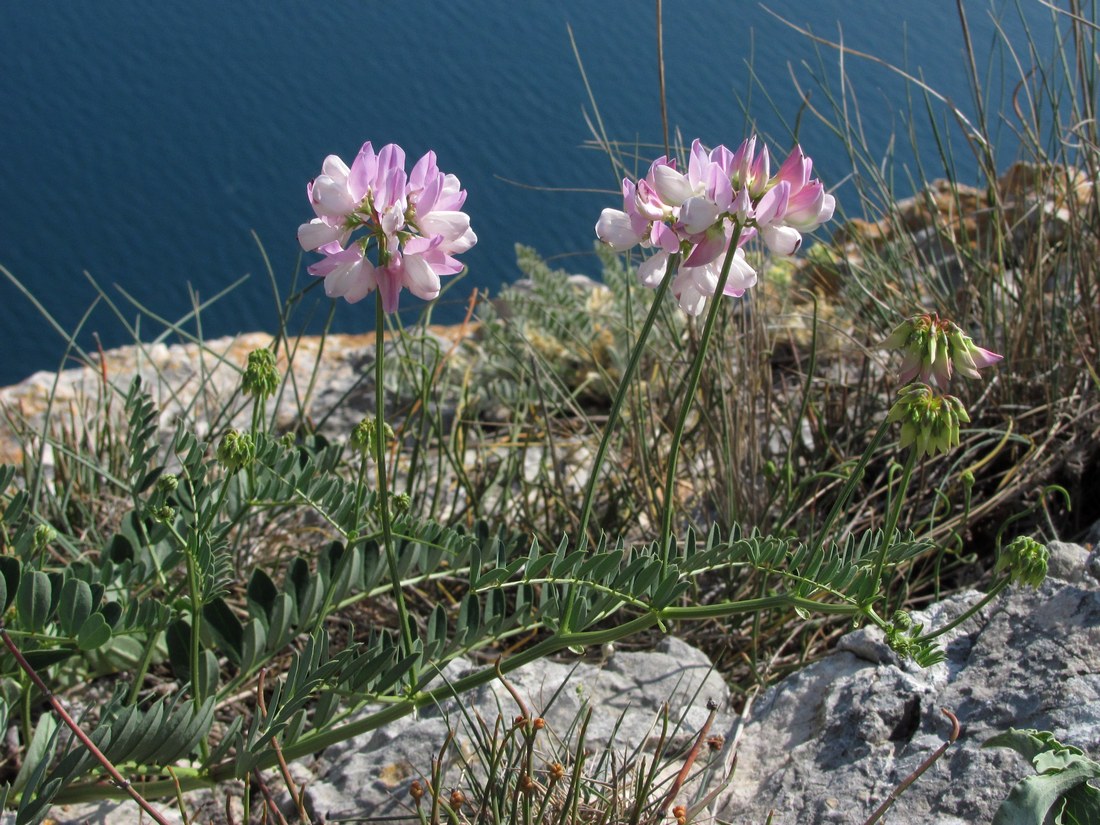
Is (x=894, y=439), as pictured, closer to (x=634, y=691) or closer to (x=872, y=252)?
(x=872, y=252)

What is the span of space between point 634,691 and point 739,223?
65 centimetres

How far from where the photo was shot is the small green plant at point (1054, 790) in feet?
2.98

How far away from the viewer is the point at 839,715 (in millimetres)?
1200

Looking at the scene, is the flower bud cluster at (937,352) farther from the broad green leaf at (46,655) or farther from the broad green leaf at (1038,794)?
the broad green leaf at (46,655)

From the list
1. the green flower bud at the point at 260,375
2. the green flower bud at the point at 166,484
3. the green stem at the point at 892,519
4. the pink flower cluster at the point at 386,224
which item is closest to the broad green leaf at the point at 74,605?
the green flower bud at the point at 166,484

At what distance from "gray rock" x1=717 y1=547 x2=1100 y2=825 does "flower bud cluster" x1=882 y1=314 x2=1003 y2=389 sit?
1.27ft

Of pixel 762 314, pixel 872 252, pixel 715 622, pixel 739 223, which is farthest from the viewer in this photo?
pixel 872 252

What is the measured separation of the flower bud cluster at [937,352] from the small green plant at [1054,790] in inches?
13.0

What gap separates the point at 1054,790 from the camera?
0.91 m

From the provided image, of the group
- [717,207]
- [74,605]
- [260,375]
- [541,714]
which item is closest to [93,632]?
[74,605]

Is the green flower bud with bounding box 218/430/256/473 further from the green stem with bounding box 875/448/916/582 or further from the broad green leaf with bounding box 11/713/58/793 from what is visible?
the green stem with bounding box 875/448/916/582

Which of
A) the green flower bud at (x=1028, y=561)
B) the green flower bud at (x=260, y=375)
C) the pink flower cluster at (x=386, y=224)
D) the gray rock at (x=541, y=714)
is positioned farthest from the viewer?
the gray rock at (x=541, y=714)

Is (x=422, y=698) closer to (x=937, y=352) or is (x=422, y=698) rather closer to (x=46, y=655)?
(x=46, y=655)

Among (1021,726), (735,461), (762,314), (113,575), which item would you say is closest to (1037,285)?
(762,314)
